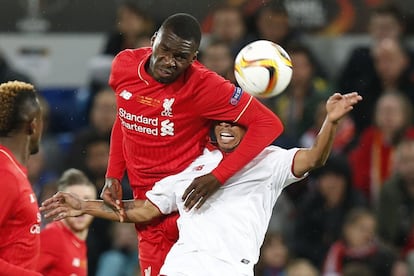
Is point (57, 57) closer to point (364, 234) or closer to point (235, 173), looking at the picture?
point (364, 234)

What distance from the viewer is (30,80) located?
10.4 metres

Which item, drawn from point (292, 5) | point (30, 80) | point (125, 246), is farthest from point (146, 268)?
point (292, 5)

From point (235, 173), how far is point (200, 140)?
1.07ft

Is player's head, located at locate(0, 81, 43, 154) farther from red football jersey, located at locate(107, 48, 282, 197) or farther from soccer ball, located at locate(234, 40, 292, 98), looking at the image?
soccer ball, located at locate(234, 40, 292, 98)

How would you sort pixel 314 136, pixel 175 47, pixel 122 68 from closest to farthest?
pixel 175 47 < pixel 122 68 < pixel 314 136

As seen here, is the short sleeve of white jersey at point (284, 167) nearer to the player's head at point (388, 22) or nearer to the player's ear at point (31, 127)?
the player's ear at point (31, 127)

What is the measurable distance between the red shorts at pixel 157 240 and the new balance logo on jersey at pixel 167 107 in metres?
0.54

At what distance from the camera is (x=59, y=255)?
7082 millimetres

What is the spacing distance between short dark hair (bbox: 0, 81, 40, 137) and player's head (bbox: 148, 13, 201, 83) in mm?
675

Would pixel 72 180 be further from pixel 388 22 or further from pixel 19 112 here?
pixel 388 22

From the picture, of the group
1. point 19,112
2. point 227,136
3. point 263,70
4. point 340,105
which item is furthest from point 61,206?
point 340,105

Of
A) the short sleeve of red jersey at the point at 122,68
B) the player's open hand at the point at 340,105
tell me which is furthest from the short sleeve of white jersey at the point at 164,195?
the player's open hand at the point at 340,105

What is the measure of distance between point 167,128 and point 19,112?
0.74m

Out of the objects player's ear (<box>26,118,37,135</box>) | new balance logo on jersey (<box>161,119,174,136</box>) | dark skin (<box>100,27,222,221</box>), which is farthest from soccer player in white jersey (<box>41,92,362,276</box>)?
player's ear (<box>26,118,37,135</box>)
